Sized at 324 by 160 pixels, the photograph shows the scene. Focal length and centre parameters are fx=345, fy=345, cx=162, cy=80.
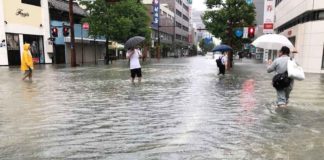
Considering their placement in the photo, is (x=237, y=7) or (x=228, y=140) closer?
(x=228, y=140)

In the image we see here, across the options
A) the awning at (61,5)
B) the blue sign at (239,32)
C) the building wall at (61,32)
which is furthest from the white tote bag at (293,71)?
the awning at (61,5)

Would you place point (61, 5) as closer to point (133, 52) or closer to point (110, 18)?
point (110, 18)

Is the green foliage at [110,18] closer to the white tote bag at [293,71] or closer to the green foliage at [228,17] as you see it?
the green foliage at [228,17]

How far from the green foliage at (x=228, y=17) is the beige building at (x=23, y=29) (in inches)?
629

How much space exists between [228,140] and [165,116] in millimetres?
2169

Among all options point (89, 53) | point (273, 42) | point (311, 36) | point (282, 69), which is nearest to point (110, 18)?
point (89, 53)

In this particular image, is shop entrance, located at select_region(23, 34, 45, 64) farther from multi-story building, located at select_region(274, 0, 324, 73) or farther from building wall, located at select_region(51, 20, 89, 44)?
multi-story building, located at select_region(274, 0, 324, 73)

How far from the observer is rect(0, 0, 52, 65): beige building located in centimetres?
2897

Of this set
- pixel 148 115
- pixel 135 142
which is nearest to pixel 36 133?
pixel 135 142

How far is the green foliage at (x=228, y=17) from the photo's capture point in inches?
1197

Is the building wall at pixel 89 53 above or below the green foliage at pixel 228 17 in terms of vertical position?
below

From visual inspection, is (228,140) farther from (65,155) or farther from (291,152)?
(65,155)

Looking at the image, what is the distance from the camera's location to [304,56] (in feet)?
88.8

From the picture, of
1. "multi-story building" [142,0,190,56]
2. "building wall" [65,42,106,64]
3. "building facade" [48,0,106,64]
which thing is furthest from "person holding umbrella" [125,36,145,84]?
"multi-story building" [142,0,190,56]
